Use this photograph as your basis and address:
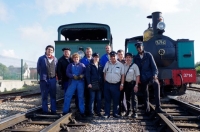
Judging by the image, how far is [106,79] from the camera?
16.7ft

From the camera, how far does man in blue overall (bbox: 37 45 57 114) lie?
518 cm

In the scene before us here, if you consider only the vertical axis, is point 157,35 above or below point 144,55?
above

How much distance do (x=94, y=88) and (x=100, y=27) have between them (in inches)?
181

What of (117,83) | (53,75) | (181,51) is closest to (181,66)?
(181,51)

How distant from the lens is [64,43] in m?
8.46

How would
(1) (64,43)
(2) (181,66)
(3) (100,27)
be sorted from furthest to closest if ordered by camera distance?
(3) (100,27) < (1) (64,43) < (2) (181,66)

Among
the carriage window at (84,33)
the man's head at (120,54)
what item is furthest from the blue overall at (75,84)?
the carriage window at (84,33)

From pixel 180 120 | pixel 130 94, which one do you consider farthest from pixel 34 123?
pixel 180 120

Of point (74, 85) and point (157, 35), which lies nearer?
point (74, 85)

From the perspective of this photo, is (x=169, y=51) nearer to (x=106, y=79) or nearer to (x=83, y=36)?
(x=106, y=79)

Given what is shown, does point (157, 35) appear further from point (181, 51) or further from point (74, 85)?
point (74, 85)

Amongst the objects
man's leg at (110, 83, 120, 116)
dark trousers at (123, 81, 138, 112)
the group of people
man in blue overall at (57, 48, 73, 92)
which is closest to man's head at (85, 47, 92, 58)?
the group of people

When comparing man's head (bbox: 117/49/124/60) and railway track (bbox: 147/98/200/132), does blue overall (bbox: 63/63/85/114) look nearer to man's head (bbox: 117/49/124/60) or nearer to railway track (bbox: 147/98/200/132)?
man's head (bbox: 117/49/124/60)

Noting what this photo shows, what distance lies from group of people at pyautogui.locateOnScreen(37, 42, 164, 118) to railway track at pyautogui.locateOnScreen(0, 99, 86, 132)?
0.54 meters
